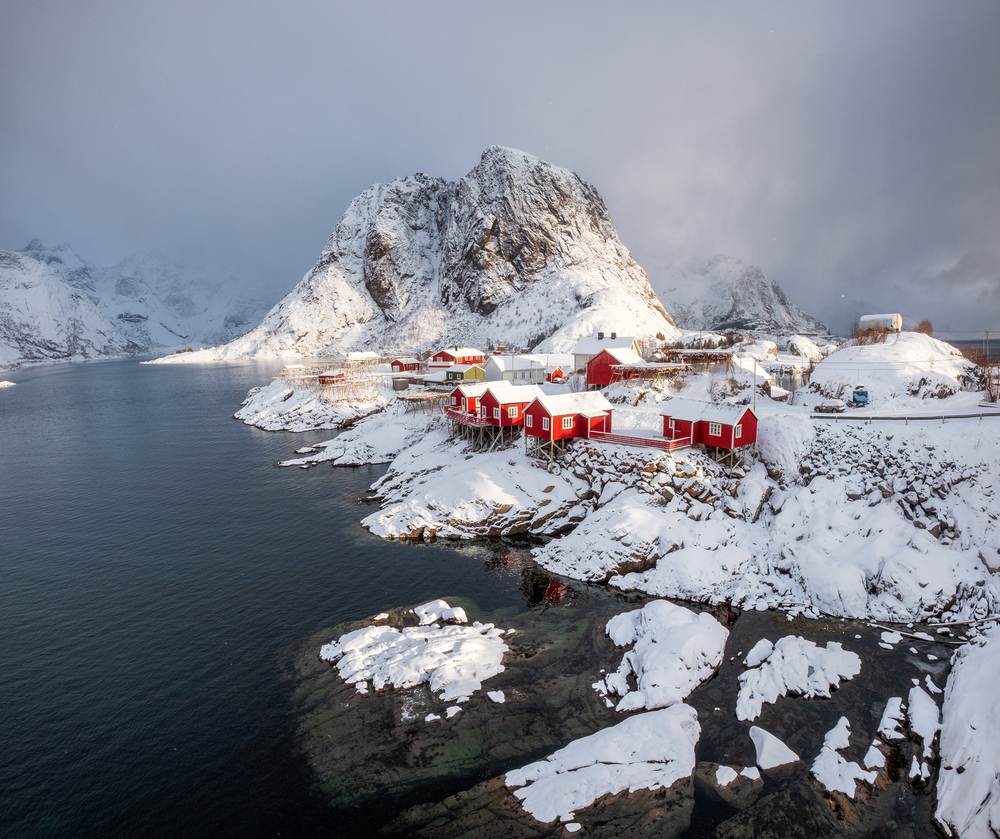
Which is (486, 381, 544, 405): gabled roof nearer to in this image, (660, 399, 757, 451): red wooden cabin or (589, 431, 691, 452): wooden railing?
(589, 431, 691, 452): wooden railing

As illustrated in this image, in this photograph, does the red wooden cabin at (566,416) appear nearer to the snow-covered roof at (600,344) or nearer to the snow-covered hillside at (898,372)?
the snow-covered hillside at (898,372)

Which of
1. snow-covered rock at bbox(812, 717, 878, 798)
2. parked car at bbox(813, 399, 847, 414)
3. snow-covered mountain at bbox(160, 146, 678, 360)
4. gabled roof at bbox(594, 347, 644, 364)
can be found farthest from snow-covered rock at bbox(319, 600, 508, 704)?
snow-covered mountain at bbox(160, 146, 678, 360)

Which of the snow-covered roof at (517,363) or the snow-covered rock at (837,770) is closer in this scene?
the snow-covered rock at (837,770)

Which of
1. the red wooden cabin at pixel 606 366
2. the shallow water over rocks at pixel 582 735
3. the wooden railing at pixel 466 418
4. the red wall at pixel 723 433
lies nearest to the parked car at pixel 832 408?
the red wall at pixel 723 433

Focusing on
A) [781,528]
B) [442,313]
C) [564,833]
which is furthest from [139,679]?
[442,313]

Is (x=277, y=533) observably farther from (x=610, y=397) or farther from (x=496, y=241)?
(x=496, y=241)

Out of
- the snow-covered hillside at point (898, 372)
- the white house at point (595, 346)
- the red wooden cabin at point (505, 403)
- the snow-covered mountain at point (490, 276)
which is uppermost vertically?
the snow-covered mountain at point (490, 276)
